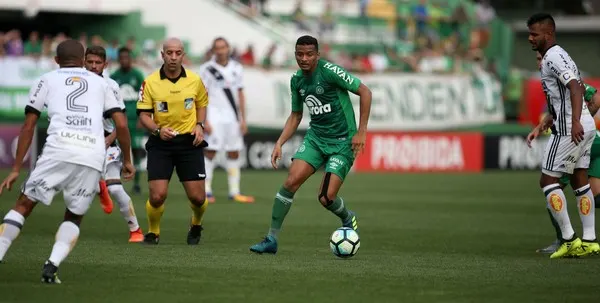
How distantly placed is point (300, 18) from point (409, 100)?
4.62 metres

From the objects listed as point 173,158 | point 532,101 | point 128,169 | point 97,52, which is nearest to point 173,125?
point 173,158

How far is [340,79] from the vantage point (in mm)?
11641

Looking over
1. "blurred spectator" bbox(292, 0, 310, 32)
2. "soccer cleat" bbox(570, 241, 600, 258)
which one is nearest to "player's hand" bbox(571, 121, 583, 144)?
"soccer cleat" bbox(570, 241, 600, 258)

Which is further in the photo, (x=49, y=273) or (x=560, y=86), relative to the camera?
(x=560, y=86)

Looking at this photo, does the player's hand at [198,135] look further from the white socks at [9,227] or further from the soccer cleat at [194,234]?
the white socks at [9,227]

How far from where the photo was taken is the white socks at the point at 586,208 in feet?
40.2

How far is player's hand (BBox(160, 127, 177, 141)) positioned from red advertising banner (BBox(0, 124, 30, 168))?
15.5m

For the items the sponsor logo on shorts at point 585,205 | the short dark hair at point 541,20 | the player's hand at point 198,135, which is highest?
the short dark hair at point 541,20

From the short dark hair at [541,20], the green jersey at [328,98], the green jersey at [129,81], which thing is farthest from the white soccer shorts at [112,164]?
the short dark hair at [541,20]

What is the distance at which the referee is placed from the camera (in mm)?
12430

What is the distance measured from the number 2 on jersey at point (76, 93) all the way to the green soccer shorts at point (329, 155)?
10.3ft

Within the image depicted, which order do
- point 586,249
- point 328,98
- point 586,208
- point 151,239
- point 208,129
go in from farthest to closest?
point 208,129
point 151,239
point 586,208
point 586,249
point 328,98

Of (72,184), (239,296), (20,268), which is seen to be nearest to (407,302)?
(239,296)

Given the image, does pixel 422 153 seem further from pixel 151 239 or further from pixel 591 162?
pixel 151 239
